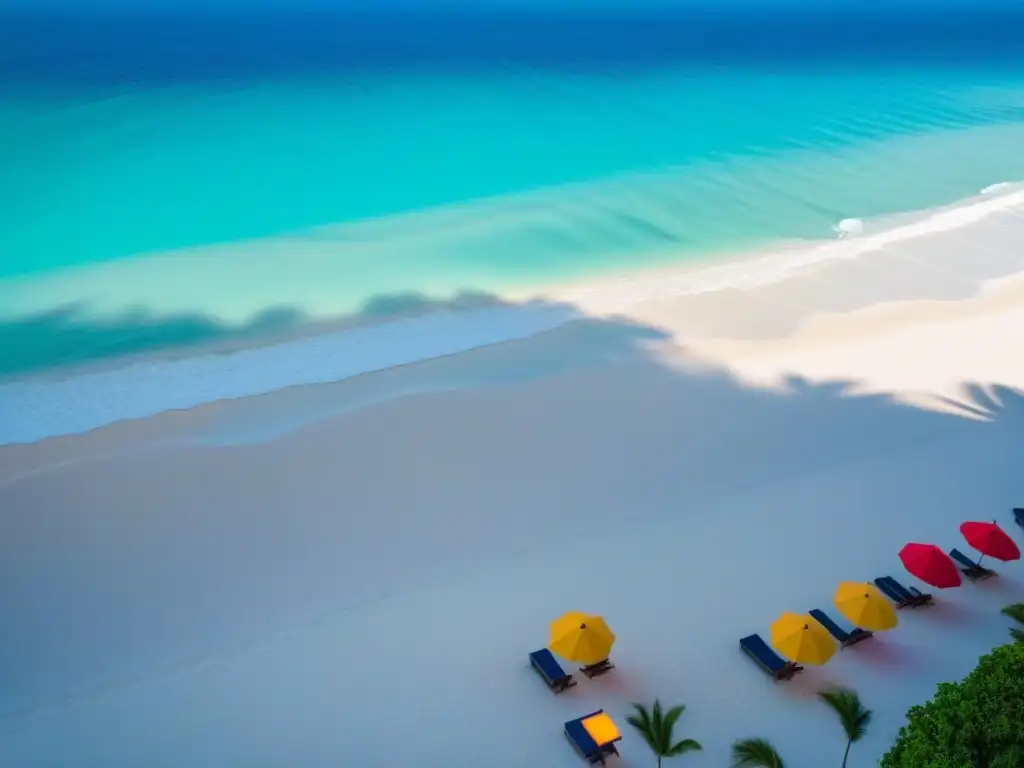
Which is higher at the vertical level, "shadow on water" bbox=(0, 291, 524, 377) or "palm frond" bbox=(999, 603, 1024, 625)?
"shadow on water" bbox=(0, 291, 524, 377)

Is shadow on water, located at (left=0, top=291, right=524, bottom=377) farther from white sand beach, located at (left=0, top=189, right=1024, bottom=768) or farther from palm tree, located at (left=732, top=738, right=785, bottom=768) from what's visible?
palm tree, located at (left=732, top=738, right=785, bottom=768)

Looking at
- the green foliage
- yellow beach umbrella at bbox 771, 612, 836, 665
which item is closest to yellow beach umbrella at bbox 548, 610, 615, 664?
yellow beach umbrella at bbox 771, 612, 836, 665

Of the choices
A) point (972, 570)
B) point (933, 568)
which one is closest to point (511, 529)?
point (933, 568)

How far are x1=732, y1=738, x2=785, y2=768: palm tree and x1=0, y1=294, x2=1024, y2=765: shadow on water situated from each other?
69 centimetres

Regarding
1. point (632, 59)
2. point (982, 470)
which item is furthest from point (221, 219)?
point (632, 59)

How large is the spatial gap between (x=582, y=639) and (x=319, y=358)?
25.3ft

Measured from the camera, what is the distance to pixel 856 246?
19188 millimetres

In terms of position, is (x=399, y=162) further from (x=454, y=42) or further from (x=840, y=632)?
(x=840, y=632)

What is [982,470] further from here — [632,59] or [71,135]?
[632,59]

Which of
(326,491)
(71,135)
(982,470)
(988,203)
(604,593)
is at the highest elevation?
(71,135)

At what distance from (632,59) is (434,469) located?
2896cm

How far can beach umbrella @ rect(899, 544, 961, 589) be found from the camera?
9.42 m

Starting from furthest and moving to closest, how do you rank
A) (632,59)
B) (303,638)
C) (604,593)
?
1. (632,59)
2. (604,593)
3. (303,638)

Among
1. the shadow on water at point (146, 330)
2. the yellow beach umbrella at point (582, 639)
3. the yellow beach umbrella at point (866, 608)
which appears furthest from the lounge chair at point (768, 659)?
the shadow on water at point (146, 330)
